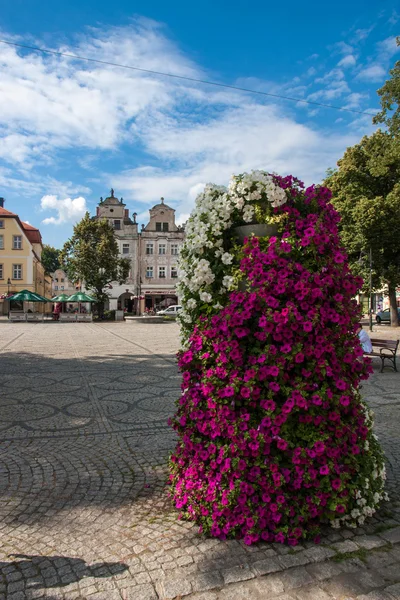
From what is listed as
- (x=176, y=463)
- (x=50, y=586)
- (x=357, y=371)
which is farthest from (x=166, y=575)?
(x=357, y=371)

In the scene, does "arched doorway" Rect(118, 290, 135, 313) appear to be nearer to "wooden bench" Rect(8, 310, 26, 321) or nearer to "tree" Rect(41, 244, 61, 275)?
"wooden bench" Rect(8, 310, 26, 321)

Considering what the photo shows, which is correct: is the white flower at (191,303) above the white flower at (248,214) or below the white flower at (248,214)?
below

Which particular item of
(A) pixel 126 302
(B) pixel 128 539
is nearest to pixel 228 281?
(B) pixel 128 539

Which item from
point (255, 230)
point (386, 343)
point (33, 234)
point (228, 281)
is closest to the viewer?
point (228, 281)

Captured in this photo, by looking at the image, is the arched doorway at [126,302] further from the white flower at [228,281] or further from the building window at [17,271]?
the white flower at [228,281]

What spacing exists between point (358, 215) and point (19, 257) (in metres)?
39.6

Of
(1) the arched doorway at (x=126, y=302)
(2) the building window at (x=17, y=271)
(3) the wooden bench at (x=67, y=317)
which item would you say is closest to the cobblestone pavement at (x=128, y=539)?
(3) the wooden bench at (x=67, y=317)

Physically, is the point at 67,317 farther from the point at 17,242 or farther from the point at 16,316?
the point at 17,242

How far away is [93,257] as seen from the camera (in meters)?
41.0

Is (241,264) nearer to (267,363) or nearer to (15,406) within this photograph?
(267,363)

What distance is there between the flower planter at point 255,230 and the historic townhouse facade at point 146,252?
166ft

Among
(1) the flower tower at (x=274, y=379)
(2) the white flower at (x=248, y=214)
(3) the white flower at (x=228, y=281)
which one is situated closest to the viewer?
(1) the flower tower at (x=274, y=379)

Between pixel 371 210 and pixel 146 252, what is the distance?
33658 mm

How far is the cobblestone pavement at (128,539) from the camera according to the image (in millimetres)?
2461
